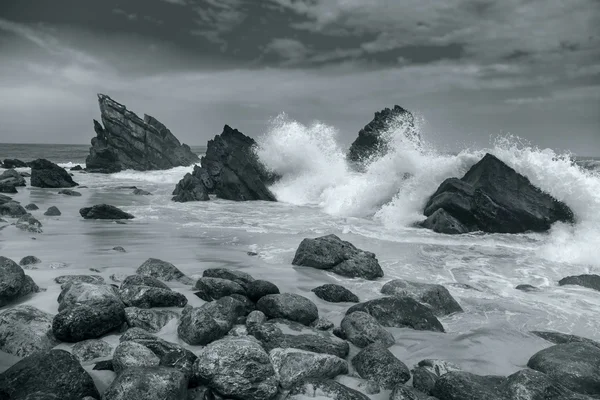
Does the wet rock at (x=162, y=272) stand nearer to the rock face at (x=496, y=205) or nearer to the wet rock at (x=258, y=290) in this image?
the wet rock at (x=258, y=290)

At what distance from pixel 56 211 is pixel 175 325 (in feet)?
28.5

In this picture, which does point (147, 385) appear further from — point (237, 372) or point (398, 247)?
point (398, 247)

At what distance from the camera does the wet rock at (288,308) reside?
435 centimetres

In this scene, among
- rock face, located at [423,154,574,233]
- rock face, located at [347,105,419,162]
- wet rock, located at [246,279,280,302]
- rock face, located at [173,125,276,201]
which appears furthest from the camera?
rock face, located at [347,105,419,162]

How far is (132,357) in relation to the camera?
3.12m

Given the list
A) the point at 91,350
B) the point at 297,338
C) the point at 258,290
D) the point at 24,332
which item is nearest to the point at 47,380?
the point at 91,350

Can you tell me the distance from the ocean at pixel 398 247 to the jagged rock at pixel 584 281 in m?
0.15

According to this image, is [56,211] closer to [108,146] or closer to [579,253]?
[579,253]

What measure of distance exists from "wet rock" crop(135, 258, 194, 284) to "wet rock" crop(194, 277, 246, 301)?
→ 63 centimetres

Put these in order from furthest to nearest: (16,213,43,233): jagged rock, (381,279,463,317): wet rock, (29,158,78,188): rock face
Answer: (29,158,78,188): rock face → (16,213,43,233): jagged rock → (381,279,463,317): wet rock

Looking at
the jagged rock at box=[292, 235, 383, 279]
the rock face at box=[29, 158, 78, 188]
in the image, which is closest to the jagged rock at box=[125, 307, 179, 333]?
the jagged rock at box=[292, 235, 383, 279]

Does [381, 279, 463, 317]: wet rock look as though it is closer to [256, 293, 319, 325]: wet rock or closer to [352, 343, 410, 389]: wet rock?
[256, 293, 319, 325]: wet rock

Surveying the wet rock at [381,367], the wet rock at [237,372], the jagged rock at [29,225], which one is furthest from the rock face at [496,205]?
the jagged rock at [29,225]

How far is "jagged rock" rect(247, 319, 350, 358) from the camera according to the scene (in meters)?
3.68
